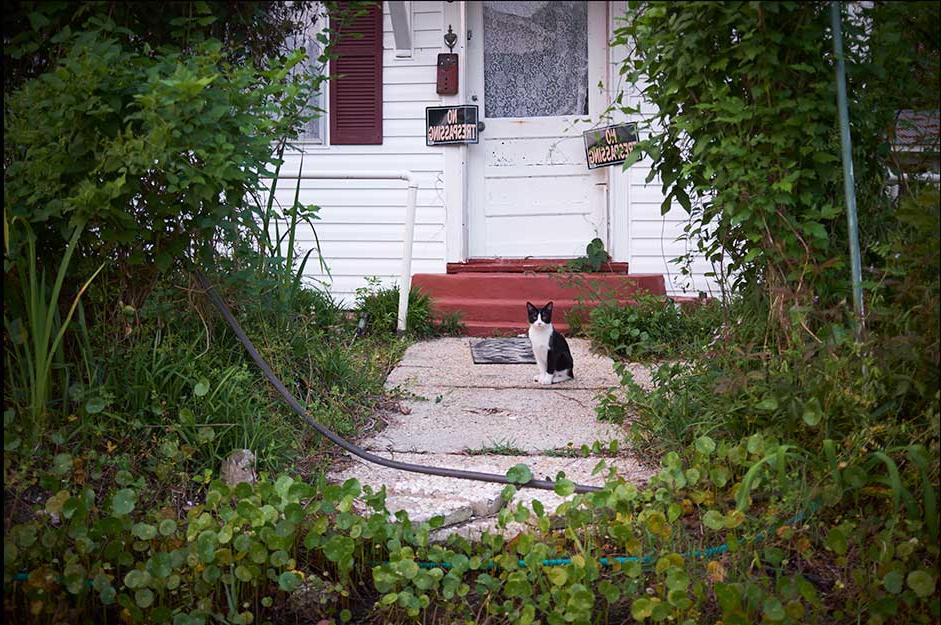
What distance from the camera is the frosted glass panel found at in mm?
7340

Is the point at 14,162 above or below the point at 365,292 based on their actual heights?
above

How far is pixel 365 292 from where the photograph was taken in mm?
6773

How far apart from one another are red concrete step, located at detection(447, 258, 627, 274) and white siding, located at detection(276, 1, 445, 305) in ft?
0.62

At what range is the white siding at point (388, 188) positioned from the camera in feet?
23.8

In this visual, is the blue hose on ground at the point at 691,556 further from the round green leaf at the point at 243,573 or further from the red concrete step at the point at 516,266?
the red concrete step at the point at 516,266

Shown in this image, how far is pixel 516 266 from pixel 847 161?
13.9 feet

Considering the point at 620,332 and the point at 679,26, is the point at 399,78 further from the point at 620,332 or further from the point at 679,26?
the point at 679,26

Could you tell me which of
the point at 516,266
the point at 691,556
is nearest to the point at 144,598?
the point at 691,556

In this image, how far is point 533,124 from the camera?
24.0 feet

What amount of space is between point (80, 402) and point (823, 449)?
2.41 m

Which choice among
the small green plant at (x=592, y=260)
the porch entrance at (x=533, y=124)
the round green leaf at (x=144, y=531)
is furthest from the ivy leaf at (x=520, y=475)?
the porch entrance at (x=533, y=124)

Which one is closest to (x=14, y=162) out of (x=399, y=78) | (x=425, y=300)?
(x=425, y=300)

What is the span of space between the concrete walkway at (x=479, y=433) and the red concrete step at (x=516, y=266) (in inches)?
53.2

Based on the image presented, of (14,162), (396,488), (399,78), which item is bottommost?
(396,488)
